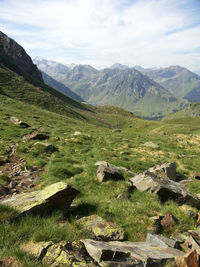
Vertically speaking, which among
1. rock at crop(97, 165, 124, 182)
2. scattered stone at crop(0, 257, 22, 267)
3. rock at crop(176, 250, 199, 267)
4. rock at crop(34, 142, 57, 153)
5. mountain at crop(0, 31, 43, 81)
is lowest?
rock at crop(34, 142, 57, 153)

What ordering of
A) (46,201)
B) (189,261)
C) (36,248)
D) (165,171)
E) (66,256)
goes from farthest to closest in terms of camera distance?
(165,171) < (46,201) < (36,248) < (189,261) < (66,256)

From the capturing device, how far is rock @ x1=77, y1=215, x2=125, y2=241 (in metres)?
6.00

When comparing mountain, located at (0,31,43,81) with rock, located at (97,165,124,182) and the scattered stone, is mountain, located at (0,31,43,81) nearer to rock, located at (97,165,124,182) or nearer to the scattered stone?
rock, located at (97,165,124,182)

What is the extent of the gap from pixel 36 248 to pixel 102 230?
2.35m

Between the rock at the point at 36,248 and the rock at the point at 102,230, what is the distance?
179 cm

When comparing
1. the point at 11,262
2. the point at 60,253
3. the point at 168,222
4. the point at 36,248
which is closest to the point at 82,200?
the point at 168,222

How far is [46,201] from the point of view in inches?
273

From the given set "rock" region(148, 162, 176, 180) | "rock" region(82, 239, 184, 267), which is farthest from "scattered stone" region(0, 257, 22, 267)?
"rock" region(148, 162, 176, 180)

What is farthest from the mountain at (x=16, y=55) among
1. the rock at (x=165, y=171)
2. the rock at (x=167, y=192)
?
the rock at (x=167, y=192)

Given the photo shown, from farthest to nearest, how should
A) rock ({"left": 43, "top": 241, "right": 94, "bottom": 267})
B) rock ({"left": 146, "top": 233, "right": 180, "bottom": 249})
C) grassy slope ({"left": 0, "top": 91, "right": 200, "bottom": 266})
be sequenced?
1. rock ({"left": 146, "top": 233, "right": 180, "bottom": 249})
2. grassy slope ({"left": 0, "top": 91, "right": 200, "bottom": 266})
3. rock ({"left": 43, "top": 241, "right": 94, "bottom": 267})

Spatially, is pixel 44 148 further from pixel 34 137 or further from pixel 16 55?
pixel 16 55

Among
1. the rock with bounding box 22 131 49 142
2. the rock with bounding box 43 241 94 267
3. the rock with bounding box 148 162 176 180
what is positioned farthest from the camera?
Result: the rock with bounding box 22 131 49 142

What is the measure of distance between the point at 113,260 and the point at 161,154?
21.4 m

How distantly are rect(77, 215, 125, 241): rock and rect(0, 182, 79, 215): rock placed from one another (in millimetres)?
1284
